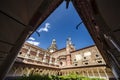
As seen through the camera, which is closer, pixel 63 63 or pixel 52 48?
pixel 63 63

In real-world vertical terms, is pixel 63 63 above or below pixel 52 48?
below

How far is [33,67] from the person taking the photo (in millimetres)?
14188

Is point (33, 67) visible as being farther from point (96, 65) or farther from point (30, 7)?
point (30, 7)

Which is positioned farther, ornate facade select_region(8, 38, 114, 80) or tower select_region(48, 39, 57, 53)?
tower select_region(48, 39, 57, 53)

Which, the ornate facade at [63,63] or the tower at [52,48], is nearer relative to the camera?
the ornate facade at [63,63]

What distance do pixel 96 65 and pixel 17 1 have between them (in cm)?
1626

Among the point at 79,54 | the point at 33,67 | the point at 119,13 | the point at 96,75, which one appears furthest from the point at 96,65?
the point at 119,13

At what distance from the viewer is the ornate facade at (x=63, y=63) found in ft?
42.1

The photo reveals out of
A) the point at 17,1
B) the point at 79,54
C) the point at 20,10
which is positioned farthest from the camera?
the point at 79,54

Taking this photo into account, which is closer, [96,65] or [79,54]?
[96,65]

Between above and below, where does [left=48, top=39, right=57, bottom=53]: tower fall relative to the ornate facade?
above

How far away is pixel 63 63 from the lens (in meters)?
24.1

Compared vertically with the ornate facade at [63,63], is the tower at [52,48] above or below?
above

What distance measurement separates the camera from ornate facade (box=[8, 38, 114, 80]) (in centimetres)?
1282
